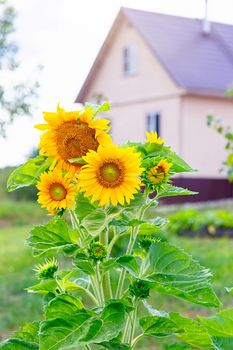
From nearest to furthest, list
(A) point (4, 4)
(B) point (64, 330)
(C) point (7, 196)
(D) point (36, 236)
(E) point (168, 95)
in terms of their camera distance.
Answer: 1. (B) point (64, 330)
2. (D) point (36, 236)
3. (A) point (4, 4)
4. (C) point (7, 196)
5. (E) point (168, 95)

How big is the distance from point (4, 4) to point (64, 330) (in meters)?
5.50

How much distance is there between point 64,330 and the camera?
181cm

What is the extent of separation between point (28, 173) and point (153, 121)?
19922 mm

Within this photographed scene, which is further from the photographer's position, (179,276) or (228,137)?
(228,137)

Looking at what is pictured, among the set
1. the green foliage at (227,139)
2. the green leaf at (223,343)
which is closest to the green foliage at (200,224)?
the green foliage at (227,139)

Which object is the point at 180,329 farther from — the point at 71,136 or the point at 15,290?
the point at 15,290

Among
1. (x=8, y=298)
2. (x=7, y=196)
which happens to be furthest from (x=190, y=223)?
(x=7, y=196)

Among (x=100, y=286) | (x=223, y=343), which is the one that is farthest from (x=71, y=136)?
(x=223, y=343)

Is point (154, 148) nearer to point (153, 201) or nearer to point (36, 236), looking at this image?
point (153, 201)

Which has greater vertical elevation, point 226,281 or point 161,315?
point 161,315

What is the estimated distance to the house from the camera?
20875mm

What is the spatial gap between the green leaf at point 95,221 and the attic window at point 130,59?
68.9 ft

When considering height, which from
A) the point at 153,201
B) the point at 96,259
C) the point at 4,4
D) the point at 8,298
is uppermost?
the point at 4,4

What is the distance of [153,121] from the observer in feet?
71.7
